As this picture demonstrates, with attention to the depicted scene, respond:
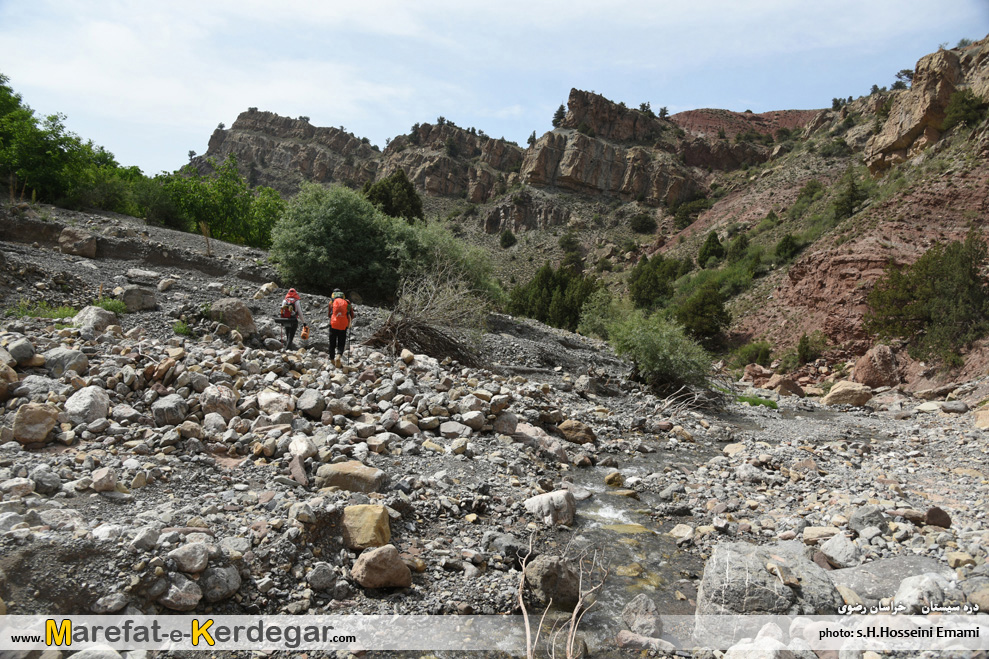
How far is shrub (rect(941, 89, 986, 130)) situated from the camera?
27375mm

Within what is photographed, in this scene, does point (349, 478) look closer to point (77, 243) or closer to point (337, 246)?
point (77, 243)

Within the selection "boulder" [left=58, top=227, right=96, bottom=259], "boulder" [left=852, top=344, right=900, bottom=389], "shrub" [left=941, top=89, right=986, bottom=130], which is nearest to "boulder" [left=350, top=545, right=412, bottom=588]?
"boulder" [left=58, top=227, right=96, bottom=259]

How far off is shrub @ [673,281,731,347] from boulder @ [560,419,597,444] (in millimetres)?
21436

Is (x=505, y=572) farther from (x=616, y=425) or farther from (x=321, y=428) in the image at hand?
(x=616, y=425)

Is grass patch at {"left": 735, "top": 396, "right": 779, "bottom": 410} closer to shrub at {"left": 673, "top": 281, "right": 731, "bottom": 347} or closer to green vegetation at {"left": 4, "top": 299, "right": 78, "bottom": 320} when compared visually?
shrub at {"left": 673, "top": 281, "right": 731, "bottom": 347}

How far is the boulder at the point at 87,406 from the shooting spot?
15.9 feet

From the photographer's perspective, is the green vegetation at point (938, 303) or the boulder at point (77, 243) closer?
the boulder at point (77, 243)

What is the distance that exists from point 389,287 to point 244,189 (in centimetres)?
1785

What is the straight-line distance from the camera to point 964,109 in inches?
1101

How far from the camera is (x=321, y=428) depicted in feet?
19.2

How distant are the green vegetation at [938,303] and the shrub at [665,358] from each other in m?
8.95

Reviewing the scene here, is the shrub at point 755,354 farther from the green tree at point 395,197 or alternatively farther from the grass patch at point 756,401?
the green tree at point 395,197

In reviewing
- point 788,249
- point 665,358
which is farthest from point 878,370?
point 788,249

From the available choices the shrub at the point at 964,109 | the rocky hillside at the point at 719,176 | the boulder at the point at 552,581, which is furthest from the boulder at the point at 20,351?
the shrub at the point at 964,109
